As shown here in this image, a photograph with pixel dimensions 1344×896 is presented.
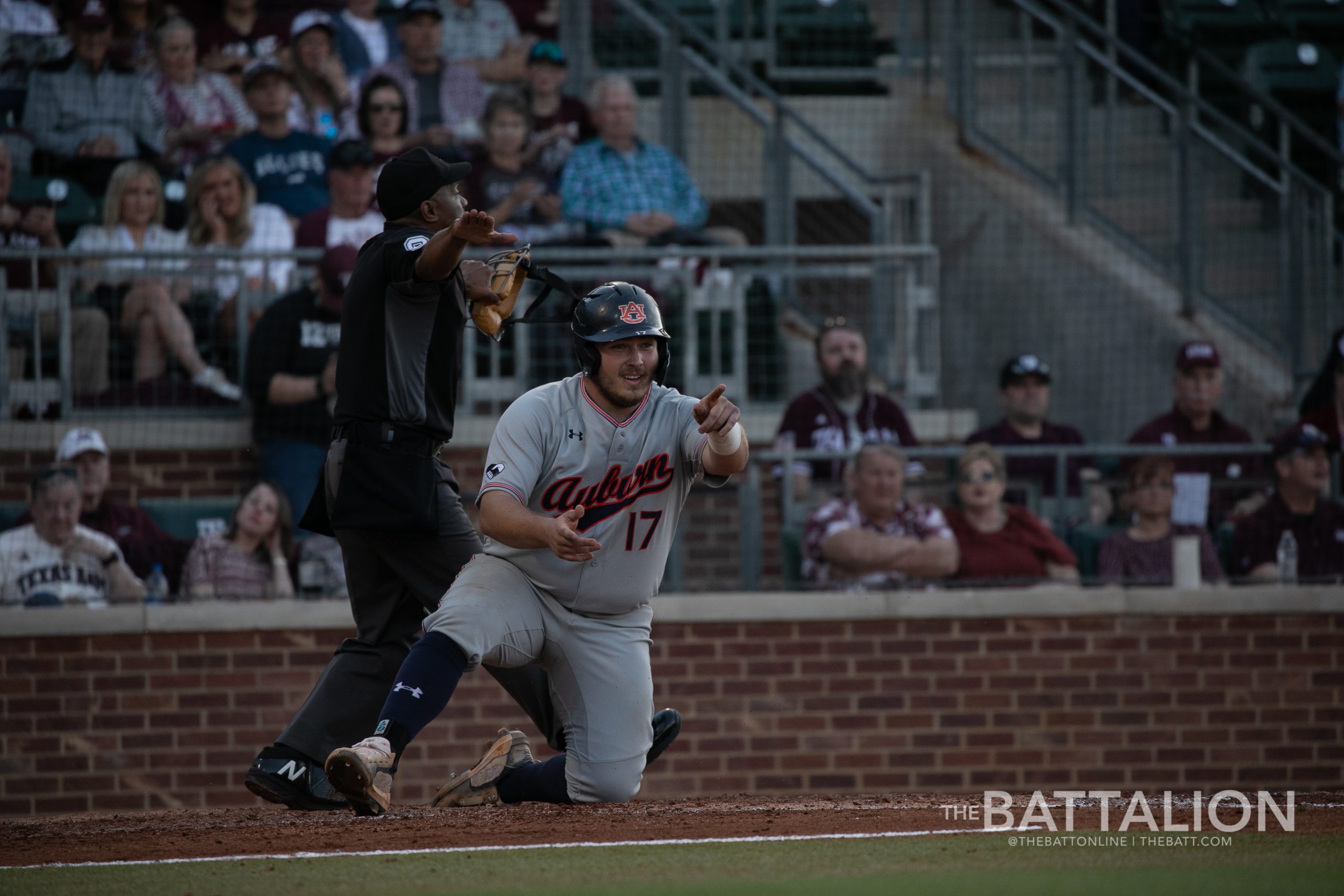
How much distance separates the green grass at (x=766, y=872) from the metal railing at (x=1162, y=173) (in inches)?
248

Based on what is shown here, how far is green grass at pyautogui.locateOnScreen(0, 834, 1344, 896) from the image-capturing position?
3834mm

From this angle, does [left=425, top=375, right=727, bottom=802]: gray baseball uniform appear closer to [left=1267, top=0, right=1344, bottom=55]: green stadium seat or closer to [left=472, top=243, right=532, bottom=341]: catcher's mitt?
[left=472, top=243, right=532, bottom=341]: catcher's mitt

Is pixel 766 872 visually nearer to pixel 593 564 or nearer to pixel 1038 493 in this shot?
pixel 593 564

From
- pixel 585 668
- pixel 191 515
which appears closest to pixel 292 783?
pixel 585 668

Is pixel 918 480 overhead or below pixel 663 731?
overhead

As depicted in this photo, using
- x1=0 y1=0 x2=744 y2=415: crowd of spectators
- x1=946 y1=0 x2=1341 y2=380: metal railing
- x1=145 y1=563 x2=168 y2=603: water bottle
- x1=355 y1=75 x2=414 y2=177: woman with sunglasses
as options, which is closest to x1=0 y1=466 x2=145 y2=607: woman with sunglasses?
x1=145 y1=563 x2=168 y2=603: water bottle

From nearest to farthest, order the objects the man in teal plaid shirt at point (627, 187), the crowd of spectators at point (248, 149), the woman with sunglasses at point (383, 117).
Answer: the crowd of spectators at point (248, 149) < the man in teal plaid shirt at point (627, 187) < the woman with sunglasses at point (383, 117)

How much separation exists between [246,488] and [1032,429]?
161 inches

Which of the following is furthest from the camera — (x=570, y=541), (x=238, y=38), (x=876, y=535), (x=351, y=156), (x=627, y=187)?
(x=238, y=38)

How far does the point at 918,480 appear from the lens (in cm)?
806

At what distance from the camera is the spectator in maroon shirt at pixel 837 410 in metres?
8.44

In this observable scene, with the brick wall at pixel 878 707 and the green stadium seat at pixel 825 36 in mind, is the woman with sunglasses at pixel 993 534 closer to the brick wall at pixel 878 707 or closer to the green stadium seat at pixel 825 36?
the brick wall at pixel 878 707

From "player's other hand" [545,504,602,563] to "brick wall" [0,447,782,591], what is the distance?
12.2 feet

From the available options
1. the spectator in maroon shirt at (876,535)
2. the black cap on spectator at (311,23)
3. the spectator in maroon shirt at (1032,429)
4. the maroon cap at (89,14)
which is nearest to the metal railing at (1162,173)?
the spectator in maroon shirt at (1032,429)
